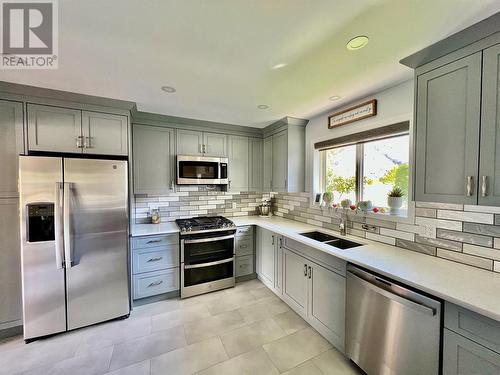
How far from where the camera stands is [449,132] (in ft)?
4.24

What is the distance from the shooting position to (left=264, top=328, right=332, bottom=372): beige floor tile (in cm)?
170

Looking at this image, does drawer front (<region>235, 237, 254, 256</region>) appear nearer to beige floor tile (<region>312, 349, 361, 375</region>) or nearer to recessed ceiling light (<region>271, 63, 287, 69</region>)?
beige floor tile (<region>312, 349, 361, 375</region>)

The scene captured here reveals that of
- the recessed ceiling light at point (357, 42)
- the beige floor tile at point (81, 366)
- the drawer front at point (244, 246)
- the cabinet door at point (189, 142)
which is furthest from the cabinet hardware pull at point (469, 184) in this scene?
the beige floor tile at point (81, 366)

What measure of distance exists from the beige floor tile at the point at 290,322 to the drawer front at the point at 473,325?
4.45 feet

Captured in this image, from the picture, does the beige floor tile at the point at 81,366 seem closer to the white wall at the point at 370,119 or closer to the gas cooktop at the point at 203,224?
the gas cooktop at the point at 203,224

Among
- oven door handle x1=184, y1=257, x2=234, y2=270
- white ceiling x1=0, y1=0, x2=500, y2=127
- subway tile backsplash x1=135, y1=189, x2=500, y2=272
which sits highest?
white ceiling x1=0, y1=0, x2=500, y2=127

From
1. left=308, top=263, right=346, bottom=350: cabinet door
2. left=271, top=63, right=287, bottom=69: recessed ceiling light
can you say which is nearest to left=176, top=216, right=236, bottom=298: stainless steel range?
left=308, top=263, right=346, bottom=350: cabinet door

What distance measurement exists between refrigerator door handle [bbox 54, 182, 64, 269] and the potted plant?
3.19 metres

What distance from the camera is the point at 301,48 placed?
4.45 feet

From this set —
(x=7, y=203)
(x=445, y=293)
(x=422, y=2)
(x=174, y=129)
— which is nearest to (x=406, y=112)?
(x=422, y=2)

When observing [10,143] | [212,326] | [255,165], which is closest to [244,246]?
[212,326]

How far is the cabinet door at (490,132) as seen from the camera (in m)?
1.10

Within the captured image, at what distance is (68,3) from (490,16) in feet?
7.39

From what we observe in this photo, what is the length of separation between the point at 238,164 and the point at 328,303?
229 centimetres
